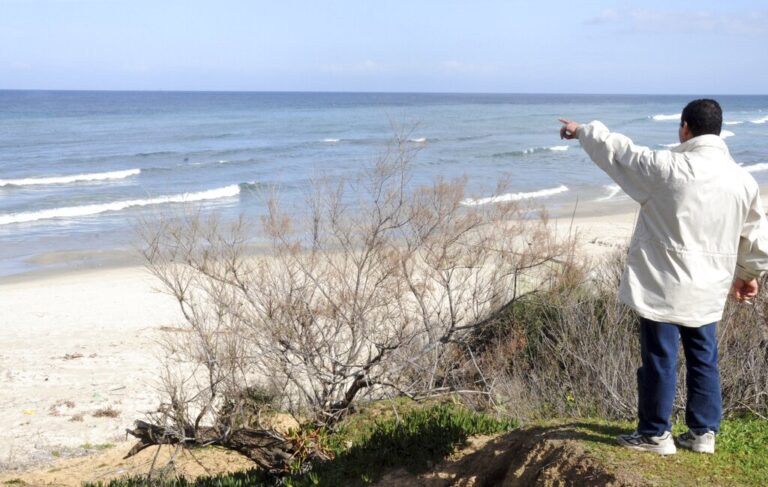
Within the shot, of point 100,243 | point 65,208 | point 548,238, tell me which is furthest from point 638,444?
point 65,208

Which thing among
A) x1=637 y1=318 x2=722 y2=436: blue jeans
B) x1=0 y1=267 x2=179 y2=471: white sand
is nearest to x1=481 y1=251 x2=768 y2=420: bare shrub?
x1=637 y1=318 x2=722 y2=436: blue jeans

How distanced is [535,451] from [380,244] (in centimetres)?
377

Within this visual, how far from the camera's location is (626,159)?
4.38 m

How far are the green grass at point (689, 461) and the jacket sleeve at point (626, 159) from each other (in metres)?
1.43

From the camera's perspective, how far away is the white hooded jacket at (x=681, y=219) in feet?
14.2

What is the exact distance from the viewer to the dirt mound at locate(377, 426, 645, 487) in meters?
4.54

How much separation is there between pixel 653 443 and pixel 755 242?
126 cm

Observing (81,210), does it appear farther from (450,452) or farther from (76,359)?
(450,452)

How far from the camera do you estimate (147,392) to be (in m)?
11.3

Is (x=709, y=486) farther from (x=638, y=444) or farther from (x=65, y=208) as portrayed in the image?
(x=65, y=208)

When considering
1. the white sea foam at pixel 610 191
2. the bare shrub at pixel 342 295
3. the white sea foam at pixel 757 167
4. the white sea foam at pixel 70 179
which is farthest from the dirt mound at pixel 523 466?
the white sea foam at pixel 757 167

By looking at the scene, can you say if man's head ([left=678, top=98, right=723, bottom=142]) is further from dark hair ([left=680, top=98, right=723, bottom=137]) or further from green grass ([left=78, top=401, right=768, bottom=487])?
green grass ([left=78, top=401, right=768, bottom=487])

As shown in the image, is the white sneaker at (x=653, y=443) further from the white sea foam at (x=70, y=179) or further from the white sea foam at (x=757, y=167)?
the white sea foam at (x=757, y=167)

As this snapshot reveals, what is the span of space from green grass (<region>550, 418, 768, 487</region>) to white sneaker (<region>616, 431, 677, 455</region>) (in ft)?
0.12
